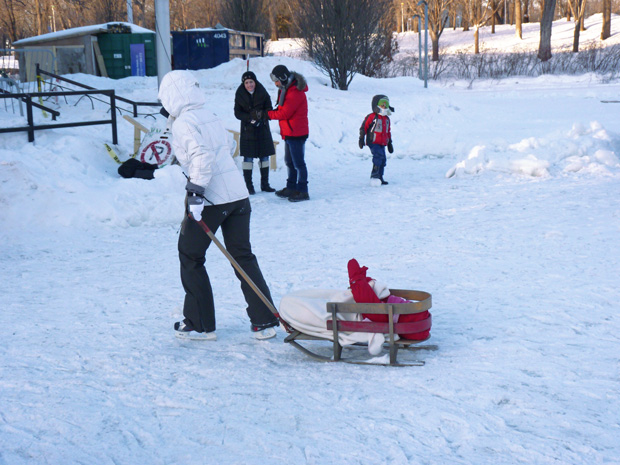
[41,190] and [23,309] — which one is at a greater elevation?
[41,190]

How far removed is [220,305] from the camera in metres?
4.74

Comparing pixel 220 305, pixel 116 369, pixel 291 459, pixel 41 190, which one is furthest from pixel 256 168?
pixel 291 459

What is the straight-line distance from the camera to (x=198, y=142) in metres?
3.73

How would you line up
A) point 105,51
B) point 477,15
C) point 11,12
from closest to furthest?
point 105,51 < point 11,12 < point 477,15

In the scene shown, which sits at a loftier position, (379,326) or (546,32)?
(546,32)

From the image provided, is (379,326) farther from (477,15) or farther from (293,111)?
(477,15)

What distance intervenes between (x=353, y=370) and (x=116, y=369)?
1248 mm

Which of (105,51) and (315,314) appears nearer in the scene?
(315,314)

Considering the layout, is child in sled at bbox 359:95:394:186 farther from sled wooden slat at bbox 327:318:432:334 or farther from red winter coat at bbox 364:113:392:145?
sled wooden slat at bbox 327:318:432:334

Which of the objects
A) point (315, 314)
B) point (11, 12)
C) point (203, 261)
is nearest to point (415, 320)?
point (315, 314)

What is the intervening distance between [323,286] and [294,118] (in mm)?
3512

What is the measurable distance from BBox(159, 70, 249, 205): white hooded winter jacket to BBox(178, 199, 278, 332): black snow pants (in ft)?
0.31

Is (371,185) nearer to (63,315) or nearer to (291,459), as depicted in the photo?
(63,315)

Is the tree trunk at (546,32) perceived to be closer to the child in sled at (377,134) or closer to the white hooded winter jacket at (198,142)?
the child in sled at (377,134)
